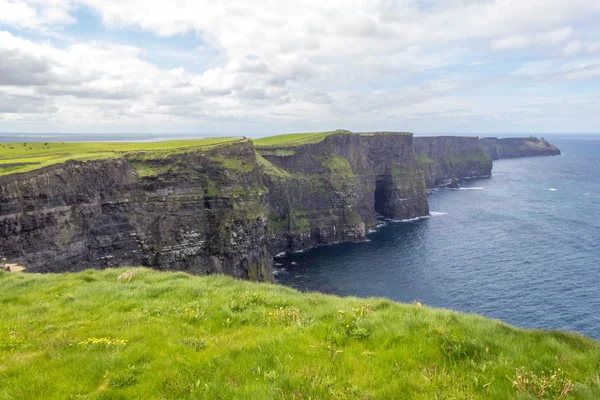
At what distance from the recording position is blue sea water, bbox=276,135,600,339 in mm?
55584

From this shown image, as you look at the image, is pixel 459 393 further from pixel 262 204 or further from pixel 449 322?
pixel 262 204

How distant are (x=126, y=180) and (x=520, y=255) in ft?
257

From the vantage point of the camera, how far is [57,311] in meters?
12.7

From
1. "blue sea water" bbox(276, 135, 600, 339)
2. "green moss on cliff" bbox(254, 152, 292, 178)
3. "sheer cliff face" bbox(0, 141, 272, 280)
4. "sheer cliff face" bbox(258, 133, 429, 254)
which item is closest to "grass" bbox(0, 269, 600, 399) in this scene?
"sheer cliff face" bbox(0, 141, 272, 280)

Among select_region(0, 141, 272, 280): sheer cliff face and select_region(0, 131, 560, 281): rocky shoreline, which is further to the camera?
select_region(0, 131, 560, 281): rocky shoreline

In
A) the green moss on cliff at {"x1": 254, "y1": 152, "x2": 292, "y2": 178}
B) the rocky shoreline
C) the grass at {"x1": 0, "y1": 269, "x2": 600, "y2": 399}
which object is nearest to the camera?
the grass at {"x1": 0, "y1": 269, "x2": 600, "y2": 399}

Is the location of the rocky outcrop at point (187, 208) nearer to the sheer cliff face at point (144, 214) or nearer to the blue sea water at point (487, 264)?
the sheer cliff face at point (144, 214)

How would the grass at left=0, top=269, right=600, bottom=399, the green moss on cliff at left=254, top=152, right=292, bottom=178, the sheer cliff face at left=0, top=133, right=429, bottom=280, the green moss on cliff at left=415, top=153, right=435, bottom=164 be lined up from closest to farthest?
the grass at left=0, top=269, right=600, bottom=399 < the sheer cliff face at left=0, top=133, right=429, bottom=280 < the green moss on cliff at left=254, top=152, right=292, bottom=178 < the green moss on cliff at left=415, top=153, right=435, bottom=164

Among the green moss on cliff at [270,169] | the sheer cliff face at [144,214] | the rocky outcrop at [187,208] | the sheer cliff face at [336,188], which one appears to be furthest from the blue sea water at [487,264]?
the green moss on cliff at [270,169]

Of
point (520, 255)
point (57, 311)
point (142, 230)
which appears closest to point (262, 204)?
point (142, 230)

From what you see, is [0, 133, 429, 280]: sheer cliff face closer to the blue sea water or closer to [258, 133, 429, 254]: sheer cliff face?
[258, 133, 429, 254]: sheer cliff face

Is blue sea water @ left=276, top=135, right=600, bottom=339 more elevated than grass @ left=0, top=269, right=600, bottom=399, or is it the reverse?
grass @ left=0, top=269, right=600, bottom=399

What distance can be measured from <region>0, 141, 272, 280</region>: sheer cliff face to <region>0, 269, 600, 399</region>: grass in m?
42.4

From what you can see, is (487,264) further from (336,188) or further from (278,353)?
(278,353)
